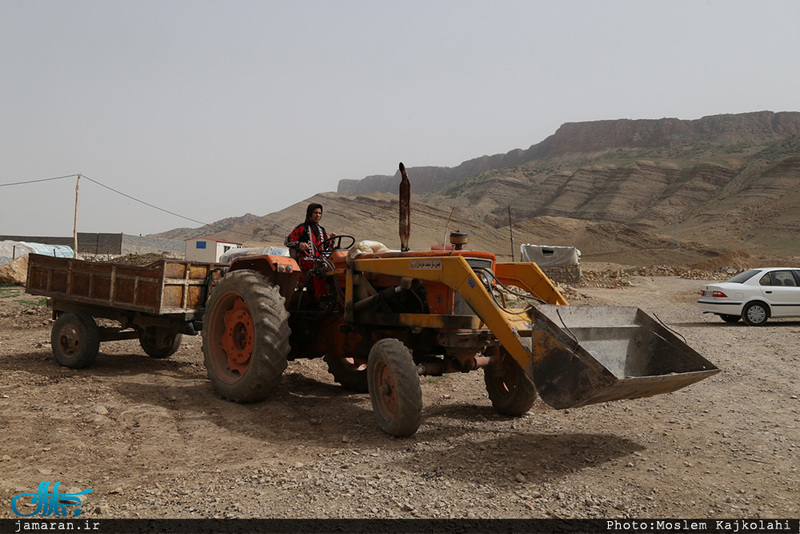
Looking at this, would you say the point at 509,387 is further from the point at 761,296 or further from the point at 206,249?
the point at 206,249

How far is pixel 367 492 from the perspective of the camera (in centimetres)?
385

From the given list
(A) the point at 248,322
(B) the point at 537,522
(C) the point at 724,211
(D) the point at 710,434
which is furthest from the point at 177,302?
(C) the point at 724,211

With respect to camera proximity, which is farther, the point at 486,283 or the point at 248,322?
the point at 248,322

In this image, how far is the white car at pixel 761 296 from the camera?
47.6 ft

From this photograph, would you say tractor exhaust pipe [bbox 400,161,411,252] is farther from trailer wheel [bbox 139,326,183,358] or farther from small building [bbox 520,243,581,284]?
small building [bbox 520,243,581,284]

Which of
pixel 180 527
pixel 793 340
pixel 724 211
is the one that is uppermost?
pixel 724 211

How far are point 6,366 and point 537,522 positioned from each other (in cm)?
723

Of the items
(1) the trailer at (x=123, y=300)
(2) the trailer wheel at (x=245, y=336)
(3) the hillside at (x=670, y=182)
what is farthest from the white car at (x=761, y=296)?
(3) the hillside at (x=670, y=182)

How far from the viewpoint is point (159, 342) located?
8.12 meters

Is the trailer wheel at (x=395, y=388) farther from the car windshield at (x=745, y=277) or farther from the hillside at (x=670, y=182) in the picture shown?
the hillside at (x=670, y=182)

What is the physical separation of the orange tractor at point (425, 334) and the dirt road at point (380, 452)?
0.40m

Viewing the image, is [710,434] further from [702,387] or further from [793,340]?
[793,340]

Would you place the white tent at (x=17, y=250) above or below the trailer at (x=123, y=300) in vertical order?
above

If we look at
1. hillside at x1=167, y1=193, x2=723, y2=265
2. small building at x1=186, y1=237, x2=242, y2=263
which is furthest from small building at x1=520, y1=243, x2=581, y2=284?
small building at x1=186, y1=237, x2=242, y2=263
